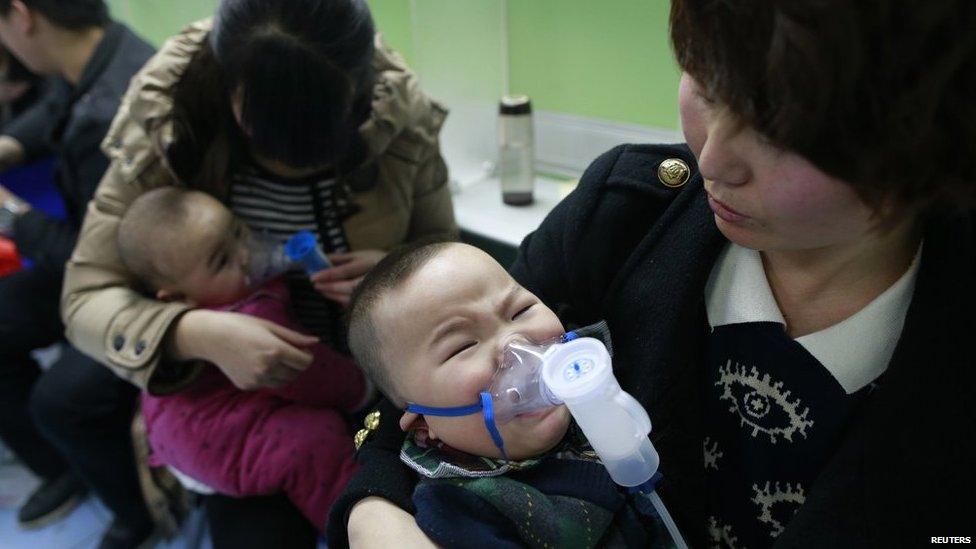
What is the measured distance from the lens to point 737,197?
72 centimetres

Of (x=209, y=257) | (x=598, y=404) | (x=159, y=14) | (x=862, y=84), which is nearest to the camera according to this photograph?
(x=862, y=84)

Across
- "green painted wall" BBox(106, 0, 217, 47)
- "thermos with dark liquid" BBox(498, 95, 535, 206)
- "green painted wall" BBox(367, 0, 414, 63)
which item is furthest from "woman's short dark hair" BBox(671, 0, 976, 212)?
"green painted wall" BBox(106, 0, 217, 47)

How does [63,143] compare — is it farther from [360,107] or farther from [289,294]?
[360,107]

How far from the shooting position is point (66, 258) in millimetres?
2033

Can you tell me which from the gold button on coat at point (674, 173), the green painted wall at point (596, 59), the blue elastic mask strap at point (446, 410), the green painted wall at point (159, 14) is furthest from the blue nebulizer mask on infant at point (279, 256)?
the green painted wall at point (159, 14)

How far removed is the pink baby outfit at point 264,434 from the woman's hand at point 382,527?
1.82 ft

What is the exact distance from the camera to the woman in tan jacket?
4.39 ft

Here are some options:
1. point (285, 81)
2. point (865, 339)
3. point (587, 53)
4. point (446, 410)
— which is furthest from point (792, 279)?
point (587, 53)

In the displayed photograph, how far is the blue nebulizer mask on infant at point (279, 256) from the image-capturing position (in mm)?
1642

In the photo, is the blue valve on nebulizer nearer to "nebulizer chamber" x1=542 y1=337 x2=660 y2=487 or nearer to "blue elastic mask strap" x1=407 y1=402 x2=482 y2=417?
"blue elastic mask strap" x1=407 y1=402 x2=482 y2=417

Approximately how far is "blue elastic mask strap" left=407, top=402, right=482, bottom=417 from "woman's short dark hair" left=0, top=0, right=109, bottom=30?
71.0 inches

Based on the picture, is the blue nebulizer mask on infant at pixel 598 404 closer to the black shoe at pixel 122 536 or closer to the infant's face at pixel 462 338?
the infant's face at pixel 462 338

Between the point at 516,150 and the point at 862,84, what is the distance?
1977mm

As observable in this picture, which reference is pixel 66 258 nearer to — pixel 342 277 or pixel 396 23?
pixel 342 277
